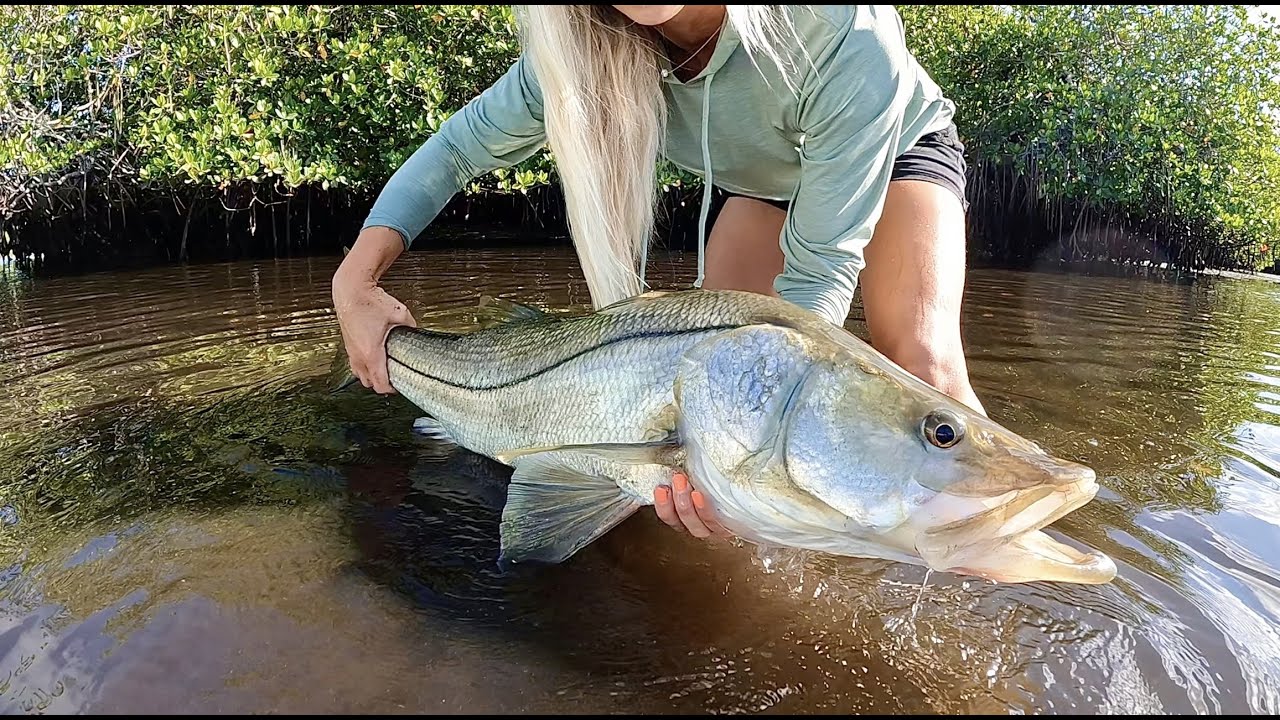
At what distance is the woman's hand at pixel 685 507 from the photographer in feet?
5.72

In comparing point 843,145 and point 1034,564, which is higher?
point 843,145

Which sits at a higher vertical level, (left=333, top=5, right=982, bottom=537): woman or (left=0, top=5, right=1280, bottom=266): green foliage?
(left=0, top=5, right=1280, bottom=266): green foliage

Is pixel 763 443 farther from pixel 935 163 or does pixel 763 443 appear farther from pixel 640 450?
pixel 935 163

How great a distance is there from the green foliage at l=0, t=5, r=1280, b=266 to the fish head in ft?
25.9

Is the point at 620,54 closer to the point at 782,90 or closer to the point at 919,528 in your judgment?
the point at 782,90

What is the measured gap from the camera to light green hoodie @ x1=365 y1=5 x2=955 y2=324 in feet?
6.74

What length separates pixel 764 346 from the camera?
5.48 ft

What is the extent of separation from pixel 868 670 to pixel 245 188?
10.6 m

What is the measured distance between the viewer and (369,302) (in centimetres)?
268

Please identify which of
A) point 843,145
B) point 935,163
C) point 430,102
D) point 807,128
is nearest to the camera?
point 843,145

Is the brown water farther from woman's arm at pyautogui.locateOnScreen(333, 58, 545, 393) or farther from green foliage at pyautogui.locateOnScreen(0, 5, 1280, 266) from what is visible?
green foliage at pyautogui.locateOnScreen(0, 5, 1280, 266)

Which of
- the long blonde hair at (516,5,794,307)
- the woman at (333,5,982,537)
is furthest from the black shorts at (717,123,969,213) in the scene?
the long blonde hair at (516,5,794,307)

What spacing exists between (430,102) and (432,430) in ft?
25.4

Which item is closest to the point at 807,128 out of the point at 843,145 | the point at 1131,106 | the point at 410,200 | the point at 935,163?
the point at 843,145
